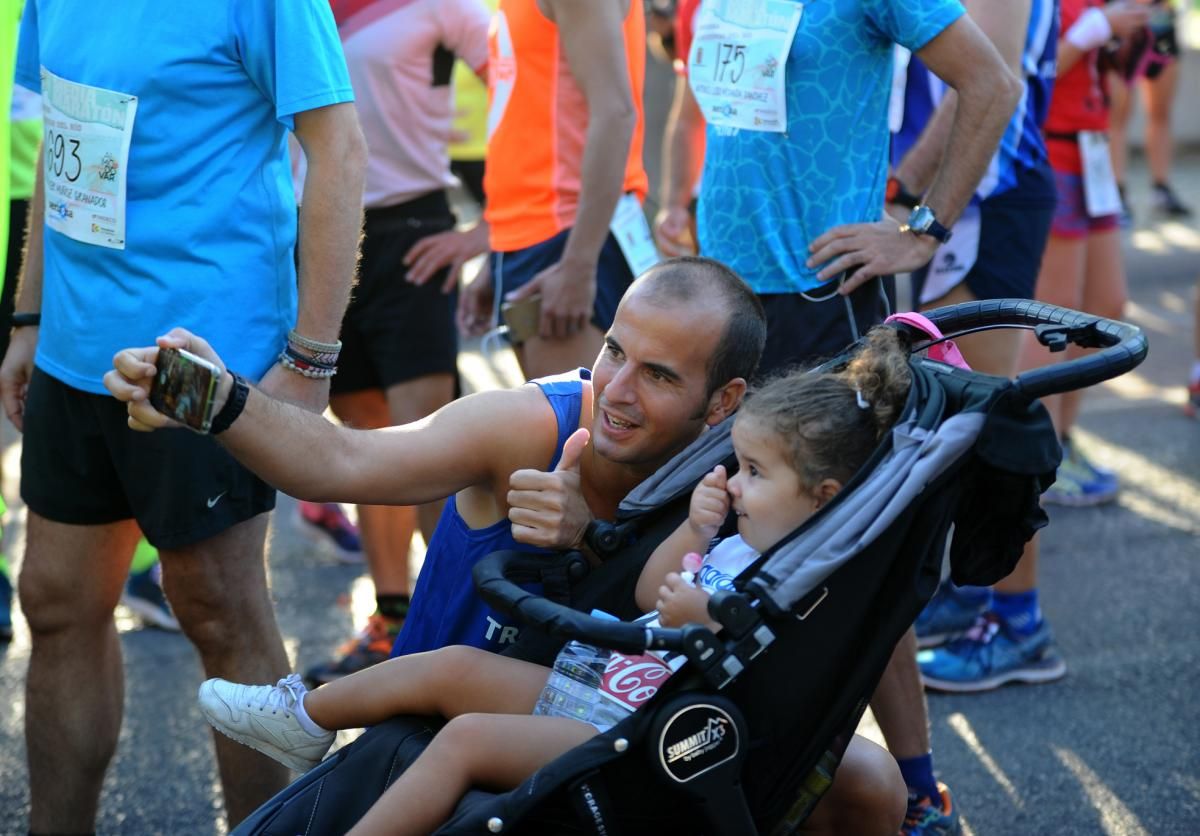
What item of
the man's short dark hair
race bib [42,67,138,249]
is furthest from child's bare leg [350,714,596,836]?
race bib [42,67,138,249]

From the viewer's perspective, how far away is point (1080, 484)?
5625 millimetres

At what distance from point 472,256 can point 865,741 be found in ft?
7.60

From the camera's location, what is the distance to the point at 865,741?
8.38 ft

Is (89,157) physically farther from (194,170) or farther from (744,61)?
(744,61)

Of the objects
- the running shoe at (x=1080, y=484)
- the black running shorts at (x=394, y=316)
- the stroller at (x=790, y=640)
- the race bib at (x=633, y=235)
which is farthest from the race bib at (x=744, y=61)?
the running shoe at (x=1080, y=484)

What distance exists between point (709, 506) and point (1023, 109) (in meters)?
2.22

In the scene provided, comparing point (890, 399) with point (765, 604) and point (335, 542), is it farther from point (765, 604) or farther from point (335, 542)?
point (335, 542)

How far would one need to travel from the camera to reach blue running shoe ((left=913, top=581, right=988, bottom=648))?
14.2 feet

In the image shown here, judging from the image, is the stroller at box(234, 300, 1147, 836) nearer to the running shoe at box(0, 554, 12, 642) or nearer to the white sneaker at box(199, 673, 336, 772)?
the white sneaker at box(199, 673, 336, 772)

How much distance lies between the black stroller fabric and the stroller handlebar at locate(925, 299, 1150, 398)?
58 millimetres

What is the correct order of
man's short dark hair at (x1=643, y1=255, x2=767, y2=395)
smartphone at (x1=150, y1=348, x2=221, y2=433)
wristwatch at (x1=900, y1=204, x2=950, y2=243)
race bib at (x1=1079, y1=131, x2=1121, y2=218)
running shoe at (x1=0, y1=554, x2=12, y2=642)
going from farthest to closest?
race bib at (x1=1079, y1=131, x2=1121, y2=218)
running shoe at (x1=0, y1=554, x2=12, y2=642)
wristwatch at (x1=900, y1=204, x2=950, y2=243)
man's short dark hair at (x1=643, y1=255, x2=767, y2=395)
smartphone at (x1=150, y1=348, x2=221, y2=433)

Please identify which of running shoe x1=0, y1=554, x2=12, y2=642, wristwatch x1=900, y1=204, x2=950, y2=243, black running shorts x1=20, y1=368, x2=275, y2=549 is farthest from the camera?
running shoe x1=0, y1=554, x2=12, y2=642

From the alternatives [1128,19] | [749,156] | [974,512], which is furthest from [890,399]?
[1128,19]

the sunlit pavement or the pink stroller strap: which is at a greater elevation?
the pink stroller strap
